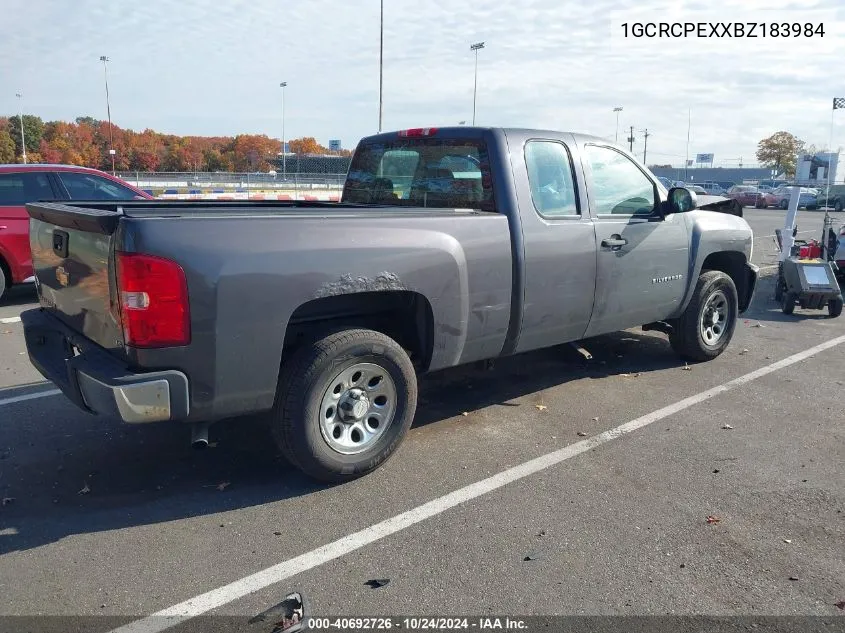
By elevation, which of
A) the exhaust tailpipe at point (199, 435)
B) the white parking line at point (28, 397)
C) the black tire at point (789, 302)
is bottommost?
the white parking line at point (28, 397)

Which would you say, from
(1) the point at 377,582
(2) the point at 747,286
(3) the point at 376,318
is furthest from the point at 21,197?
(2) the point at 747,286

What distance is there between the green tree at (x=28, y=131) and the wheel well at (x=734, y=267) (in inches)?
3183

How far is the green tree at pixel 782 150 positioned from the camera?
7950 cm

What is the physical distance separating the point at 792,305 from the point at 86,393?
830 centimetres

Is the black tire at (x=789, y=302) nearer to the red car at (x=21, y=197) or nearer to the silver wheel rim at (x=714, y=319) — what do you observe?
the silver wheel rim at (x=714, y=319)

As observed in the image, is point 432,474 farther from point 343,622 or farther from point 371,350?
point 343,622

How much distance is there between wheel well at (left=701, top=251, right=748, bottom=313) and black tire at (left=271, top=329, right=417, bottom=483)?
3.95m

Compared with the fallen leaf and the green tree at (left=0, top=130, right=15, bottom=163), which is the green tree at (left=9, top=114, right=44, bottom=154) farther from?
the fallen leaf

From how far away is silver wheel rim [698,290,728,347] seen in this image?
20.6ft

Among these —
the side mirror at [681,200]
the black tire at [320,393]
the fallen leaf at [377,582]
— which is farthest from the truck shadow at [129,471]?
the side mirror at [681,200]

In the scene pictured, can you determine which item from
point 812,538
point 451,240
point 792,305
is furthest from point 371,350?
point 792,305

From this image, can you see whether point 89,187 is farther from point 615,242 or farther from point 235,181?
point 235,181

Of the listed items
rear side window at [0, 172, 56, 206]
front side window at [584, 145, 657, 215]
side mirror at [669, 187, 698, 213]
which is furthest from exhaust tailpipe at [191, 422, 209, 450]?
rear side window at [0, 172, 56, 206]

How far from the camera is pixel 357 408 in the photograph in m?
3.89
